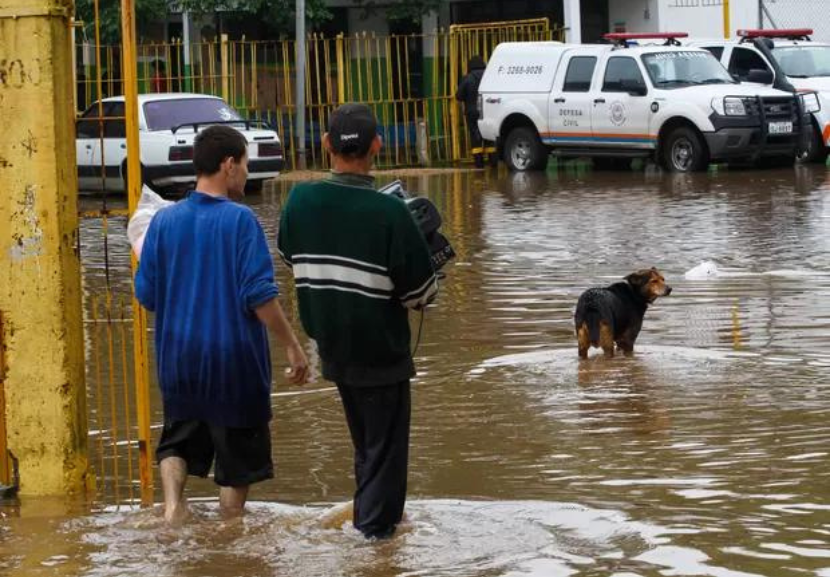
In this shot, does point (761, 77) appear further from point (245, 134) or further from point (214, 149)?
point (214, 149)

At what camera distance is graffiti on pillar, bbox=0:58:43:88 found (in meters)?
7.59

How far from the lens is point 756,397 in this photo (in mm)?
9617

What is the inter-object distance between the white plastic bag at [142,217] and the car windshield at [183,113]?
1794 centimetres

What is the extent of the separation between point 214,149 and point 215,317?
626mm

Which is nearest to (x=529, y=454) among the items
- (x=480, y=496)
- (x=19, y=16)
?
(x=480, y=496)

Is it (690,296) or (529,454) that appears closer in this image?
(529,454)

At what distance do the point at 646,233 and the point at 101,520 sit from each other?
1157cm

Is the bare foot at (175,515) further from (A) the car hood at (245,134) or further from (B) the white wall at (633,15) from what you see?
(B) the white wall at (633,15)

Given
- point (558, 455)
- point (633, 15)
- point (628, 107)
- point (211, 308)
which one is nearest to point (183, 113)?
point (628, 107)

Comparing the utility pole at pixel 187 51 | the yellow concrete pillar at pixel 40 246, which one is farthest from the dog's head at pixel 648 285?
the utility pole at pixel 187 51

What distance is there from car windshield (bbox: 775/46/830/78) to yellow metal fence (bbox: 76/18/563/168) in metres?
5.65

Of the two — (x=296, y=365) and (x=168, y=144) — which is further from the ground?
(x=168, y=144)

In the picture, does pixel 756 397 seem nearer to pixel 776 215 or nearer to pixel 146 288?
pixel 146 288

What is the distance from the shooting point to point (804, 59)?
91.8 ft
